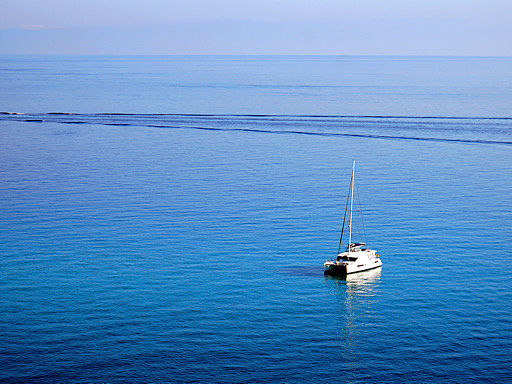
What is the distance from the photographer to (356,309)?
72.6 metres

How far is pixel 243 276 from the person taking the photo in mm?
80812

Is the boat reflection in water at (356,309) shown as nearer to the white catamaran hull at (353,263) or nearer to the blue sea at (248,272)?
the blue sea at (248,272)

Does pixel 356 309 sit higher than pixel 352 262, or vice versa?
pixel 352 262

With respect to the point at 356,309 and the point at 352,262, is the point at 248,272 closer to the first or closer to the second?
the point at 352,262

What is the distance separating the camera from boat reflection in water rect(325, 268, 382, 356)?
6388 centimetres

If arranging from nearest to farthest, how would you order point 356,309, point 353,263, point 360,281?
point 356,309, point 360,281, point 353,263

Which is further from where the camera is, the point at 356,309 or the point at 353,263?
the point at 353,263

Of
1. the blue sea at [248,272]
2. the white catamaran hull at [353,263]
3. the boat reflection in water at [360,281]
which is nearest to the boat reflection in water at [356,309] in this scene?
the boat reflection in water at [360,281]

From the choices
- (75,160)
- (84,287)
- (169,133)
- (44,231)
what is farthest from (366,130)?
(84,287)

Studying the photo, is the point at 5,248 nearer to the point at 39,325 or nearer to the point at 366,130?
the point at 39,325

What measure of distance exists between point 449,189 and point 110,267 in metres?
71.5

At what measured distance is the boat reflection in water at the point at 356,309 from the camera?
63.9 metres

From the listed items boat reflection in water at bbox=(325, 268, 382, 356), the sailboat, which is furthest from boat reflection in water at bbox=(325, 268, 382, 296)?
the sailboat

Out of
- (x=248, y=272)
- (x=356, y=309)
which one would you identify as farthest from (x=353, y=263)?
(x=248, y=272)
